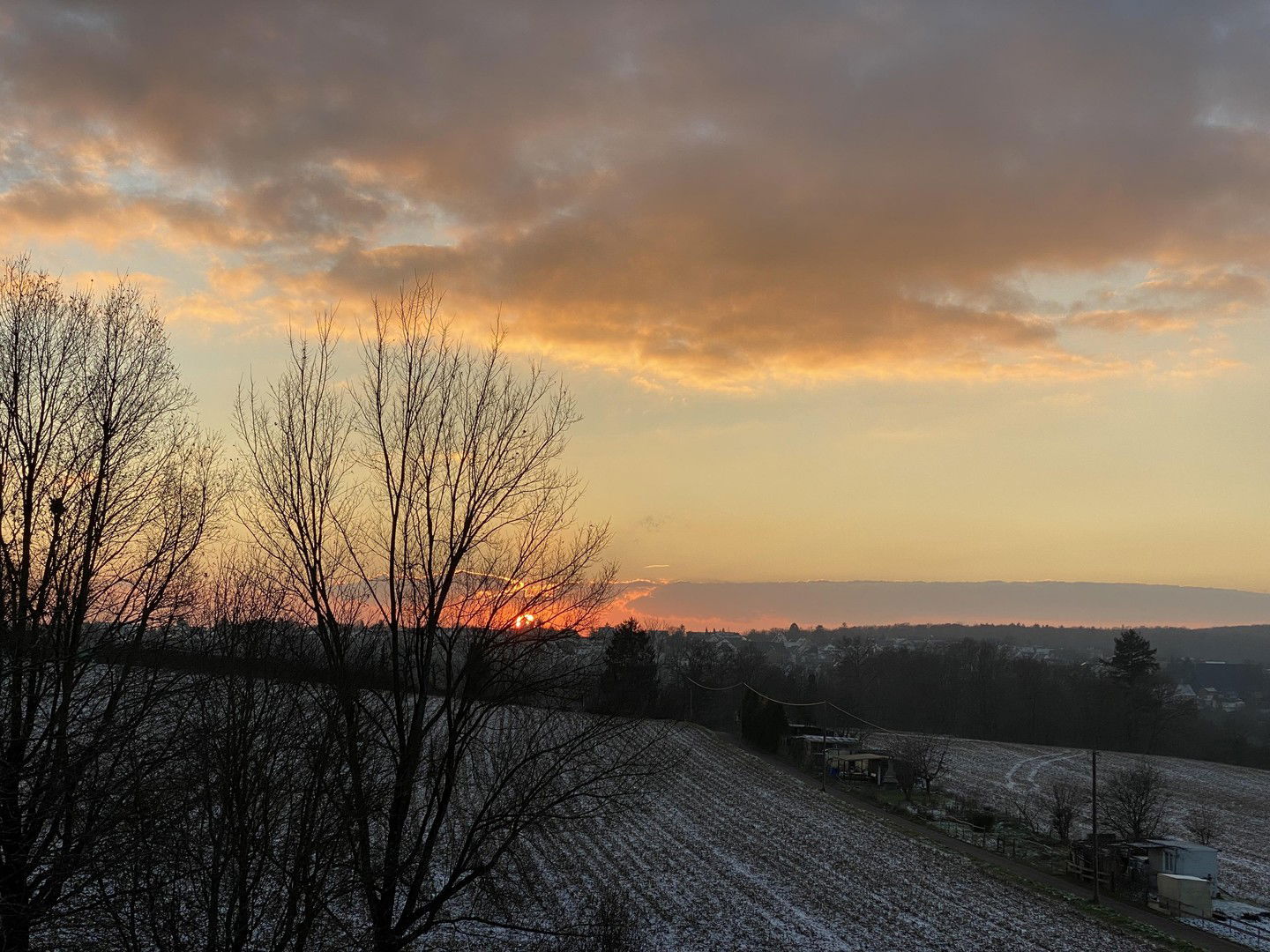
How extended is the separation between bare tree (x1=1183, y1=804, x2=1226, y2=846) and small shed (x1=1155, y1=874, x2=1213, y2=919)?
36.2 feet

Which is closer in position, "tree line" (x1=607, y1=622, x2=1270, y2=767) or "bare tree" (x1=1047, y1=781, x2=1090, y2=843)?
"bare tree" (x1=1047, y1=781, x2=1090, y2=843)

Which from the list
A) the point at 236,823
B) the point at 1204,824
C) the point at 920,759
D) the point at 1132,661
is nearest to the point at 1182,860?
the point at 1204,824

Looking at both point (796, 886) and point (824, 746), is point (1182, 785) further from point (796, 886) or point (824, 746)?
point (796, 886)

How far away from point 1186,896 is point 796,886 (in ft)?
43.3

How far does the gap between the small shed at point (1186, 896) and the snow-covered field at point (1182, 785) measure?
4.26m

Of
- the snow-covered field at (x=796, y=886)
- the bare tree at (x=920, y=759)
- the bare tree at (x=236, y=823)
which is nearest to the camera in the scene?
the bare tree at (x=236, y=823)

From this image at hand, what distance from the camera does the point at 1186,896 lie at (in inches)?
1099

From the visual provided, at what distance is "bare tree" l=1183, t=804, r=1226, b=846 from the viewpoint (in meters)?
37.6

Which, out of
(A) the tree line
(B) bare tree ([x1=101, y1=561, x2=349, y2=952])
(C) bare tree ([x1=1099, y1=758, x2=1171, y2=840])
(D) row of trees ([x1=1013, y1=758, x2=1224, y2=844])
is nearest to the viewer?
(B) bare tree ([x1=101, y1=561, x2=349, y2=952])

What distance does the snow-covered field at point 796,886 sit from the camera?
880 inches

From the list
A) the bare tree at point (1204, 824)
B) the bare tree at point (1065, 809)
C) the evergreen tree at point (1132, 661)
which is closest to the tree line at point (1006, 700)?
the evergreen tree at point (1132, 661)

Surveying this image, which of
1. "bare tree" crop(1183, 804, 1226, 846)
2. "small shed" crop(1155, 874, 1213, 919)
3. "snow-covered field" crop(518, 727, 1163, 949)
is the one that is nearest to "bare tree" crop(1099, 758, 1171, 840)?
"bare tree" crop(1183, 804, 1226, 846)

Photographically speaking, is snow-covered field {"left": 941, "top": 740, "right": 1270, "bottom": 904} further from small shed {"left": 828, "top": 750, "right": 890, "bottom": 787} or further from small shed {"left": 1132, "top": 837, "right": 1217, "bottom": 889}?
small shed {"left": 828, "top": 750, "right": 890, "bottom": 787}

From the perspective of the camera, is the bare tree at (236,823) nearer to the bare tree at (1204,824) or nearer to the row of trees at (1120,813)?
the row of trees at (1120,813)
